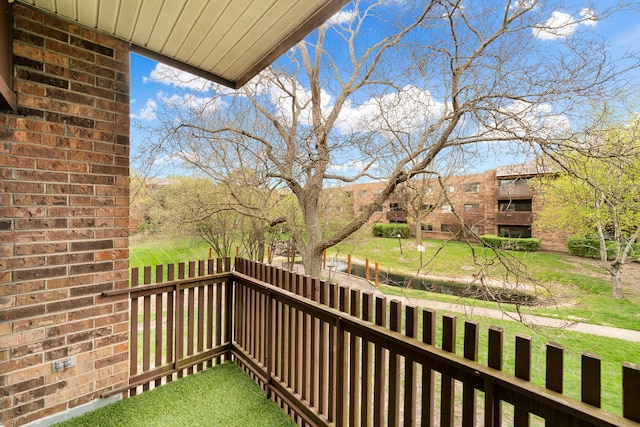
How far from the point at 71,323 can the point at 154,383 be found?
0.98m

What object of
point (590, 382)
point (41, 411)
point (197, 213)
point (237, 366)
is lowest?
point (237, 366)

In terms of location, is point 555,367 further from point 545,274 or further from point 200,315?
point 545,274

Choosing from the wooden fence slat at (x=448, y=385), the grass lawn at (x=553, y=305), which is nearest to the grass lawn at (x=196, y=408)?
the wooden fence slat at (x=448, y=385)

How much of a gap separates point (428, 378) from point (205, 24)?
7.96 feet

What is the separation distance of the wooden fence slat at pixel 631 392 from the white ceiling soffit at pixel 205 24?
194cm

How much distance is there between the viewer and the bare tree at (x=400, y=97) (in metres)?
2.98

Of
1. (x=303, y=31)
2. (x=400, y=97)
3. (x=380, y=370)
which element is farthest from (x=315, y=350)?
(x=400, y=97)

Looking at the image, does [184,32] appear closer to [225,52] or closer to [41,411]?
[225,52]

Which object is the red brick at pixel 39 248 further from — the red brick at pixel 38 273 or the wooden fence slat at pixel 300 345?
the wooden fence slat at pixel 300 345

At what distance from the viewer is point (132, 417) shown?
201 centimetres

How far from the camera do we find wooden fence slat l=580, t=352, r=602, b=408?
84 centimetres

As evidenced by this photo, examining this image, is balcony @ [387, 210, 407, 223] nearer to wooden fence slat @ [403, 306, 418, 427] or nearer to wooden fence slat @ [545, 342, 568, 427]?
wooden fence slat @ [403, 306, 418, 427]

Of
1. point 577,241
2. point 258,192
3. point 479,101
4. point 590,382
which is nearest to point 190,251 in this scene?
point 258,192

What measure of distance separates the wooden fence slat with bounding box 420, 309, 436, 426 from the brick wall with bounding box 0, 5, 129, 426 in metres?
2.18
